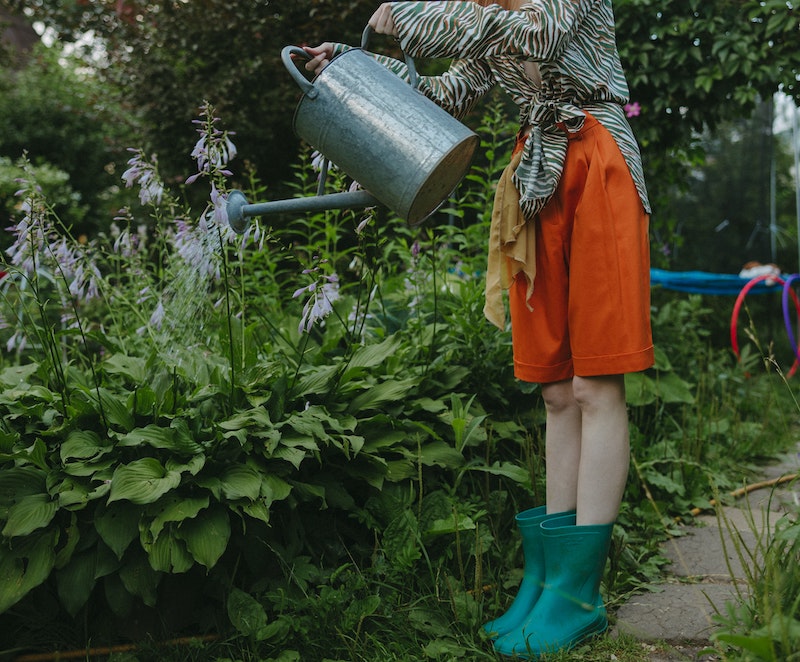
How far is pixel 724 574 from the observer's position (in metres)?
2.21

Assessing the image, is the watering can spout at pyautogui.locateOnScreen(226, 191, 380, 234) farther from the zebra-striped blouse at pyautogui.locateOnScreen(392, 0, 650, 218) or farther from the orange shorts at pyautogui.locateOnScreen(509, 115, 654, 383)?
the orange shorts at pyautogui.locateOnScreen(509, 115, 654, 383)

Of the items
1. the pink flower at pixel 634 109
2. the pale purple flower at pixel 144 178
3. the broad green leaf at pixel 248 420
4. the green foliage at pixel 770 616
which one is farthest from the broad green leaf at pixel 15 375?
the pink flower at pixel 634 109

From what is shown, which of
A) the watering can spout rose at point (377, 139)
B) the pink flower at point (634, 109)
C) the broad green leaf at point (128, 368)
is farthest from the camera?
the pink flower at point (634, 109)

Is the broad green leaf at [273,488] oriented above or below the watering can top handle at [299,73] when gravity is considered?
below

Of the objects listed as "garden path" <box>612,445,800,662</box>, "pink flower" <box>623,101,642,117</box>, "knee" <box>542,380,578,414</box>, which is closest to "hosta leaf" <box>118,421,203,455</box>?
"knee" <box>542,380,578,414</box>

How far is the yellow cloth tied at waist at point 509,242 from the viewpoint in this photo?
1.90 metres

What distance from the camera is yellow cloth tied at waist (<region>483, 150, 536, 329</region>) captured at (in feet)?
6.24

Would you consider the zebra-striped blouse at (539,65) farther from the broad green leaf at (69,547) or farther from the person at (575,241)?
the broad green leaf at (69,547)

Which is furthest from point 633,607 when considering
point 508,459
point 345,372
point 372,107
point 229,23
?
point 229,23

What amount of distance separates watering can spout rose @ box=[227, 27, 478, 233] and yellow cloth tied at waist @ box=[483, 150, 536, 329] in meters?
0.23

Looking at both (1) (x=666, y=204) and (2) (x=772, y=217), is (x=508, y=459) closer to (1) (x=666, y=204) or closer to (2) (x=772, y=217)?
(1) (x=666, y=204)

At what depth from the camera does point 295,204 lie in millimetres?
1623

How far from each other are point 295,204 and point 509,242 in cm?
56

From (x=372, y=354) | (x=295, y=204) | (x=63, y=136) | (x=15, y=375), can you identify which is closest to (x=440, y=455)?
(x=372, y=354)
